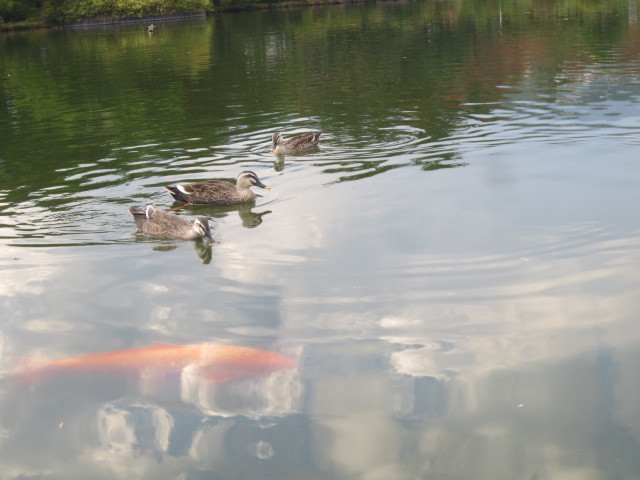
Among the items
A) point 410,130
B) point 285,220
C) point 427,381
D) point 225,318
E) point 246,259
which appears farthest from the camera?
point 410,130

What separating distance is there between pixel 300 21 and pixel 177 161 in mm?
50276

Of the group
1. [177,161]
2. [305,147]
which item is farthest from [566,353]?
[177,161]

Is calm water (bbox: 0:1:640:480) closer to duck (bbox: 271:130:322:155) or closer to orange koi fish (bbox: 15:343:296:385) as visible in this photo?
orange koi fish (bbox: 15:343:296:385)

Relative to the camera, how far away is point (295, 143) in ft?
45.4

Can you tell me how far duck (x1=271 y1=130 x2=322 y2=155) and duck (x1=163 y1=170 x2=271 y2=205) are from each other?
8.17ft

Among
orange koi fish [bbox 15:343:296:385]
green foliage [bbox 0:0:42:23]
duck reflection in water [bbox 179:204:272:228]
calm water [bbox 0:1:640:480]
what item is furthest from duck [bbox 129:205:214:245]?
green foliage [bbox 0:0:42:23]

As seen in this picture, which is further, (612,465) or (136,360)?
(136,360)

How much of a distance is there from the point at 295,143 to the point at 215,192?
302 centimetres

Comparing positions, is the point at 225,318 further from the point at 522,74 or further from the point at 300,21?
the point at 300,21

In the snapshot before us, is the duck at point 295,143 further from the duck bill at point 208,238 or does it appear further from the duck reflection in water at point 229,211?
the duck bill at point 208,238

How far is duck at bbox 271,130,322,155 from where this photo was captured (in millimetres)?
13859

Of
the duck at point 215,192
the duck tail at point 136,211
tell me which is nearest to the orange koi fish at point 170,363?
the duck tail at point 136,211

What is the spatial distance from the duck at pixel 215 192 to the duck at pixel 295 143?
2.49m

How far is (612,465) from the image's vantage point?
5180mm
